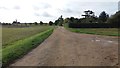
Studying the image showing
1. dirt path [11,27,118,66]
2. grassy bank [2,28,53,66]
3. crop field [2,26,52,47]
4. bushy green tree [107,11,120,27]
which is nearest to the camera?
dirt path [11,27,118,66]

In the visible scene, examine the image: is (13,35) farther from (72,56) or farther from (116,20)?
(116,20)

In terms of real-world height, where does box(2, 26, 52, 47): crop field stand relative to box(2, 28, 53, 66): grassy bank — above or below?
below

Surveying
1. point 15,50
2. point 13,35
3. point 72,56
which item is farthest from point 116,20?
point 72,56

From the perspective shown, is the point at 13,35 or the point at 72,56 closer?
the point at 72,56

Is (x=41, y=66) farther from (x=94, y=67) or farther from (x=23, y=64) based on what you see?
(x=94, y=67)

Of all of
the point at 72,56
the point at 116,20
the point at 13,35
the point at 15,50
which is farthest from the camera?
the point at 116,20

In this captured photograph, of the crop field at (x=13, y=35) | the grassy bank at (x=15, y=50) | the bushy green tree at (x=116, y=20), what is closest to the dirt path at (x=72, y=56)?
the grassy bank at (x=15, y=50)

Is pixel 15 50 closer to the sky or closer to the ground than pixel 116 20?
closer to the ground

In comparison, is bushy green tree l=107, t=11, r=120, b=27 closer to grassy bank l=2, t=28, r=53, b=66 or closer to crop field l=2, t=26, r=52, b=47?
crop field l=2, t=26, r=52, b=47

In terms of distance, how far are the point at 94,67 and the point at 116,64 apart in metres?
1.19

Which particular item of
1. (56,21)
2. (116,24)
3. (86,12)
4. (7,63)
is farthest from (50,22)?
(7,63)

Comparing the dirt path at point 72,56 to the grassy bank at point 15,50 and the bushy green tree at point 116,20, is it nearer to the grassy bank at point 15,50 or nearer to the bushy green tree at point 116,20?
the grassy bank at point 15,50

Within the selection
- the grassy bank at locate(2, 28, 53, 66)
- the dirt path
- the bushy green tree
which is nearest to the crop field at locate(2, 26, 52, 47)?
the grassy bank at locate(2, 28, 53, 66)

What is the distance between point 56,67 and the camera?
9.50 meters
